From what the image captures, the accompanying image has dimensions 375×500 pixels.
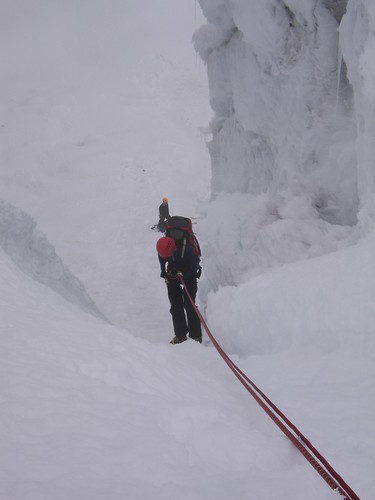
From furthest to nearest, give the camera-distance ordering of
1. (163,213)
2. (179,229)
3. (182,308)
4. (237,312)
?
1. (163,213)
2. (182,308)
3. (179,229)
4. (237,312)

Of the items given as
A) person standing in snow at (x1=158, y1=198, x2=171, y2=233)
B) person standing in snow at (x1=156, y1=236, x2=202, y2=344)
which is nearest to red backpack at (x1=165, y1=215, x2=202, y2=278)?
person standing in snow at (x1=156, y1=236, x2=202, y2=344)

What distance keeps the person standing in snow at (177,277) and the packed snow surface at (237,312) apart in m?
0.27

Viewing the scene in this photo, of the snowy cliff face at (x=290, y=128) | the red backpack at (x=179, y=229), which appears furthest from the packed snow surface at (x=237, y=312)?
the red backpack at (x=179, y=229)

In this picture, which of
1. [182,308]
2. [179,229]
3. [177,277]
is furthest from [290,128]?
[182,308]

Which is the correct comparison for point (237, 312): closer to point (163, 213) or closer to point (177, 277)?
point (177, 277)

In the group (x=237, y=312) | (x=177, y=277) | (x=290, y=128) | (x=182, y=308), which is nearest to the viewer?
(x=237, y=312)

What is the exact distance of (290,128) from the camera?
552 cm

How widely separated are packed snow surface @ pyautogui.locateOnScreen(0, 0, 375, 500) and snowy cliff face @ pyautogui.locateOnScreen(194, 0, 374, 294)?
0.02 m

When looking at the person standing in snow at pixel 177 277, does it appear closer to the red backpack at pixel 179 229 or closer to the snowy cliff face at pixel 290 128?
the red backpack at pixel 179 229

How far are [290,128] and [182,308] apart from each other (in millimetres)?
2942

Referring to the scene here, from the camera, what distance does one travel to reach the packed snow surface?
156 cm

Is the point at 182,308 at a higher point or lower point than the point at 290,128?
lower

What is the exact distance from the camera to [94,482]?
53.5 inches

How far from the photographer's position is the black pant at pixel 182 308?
5023 millimetres
